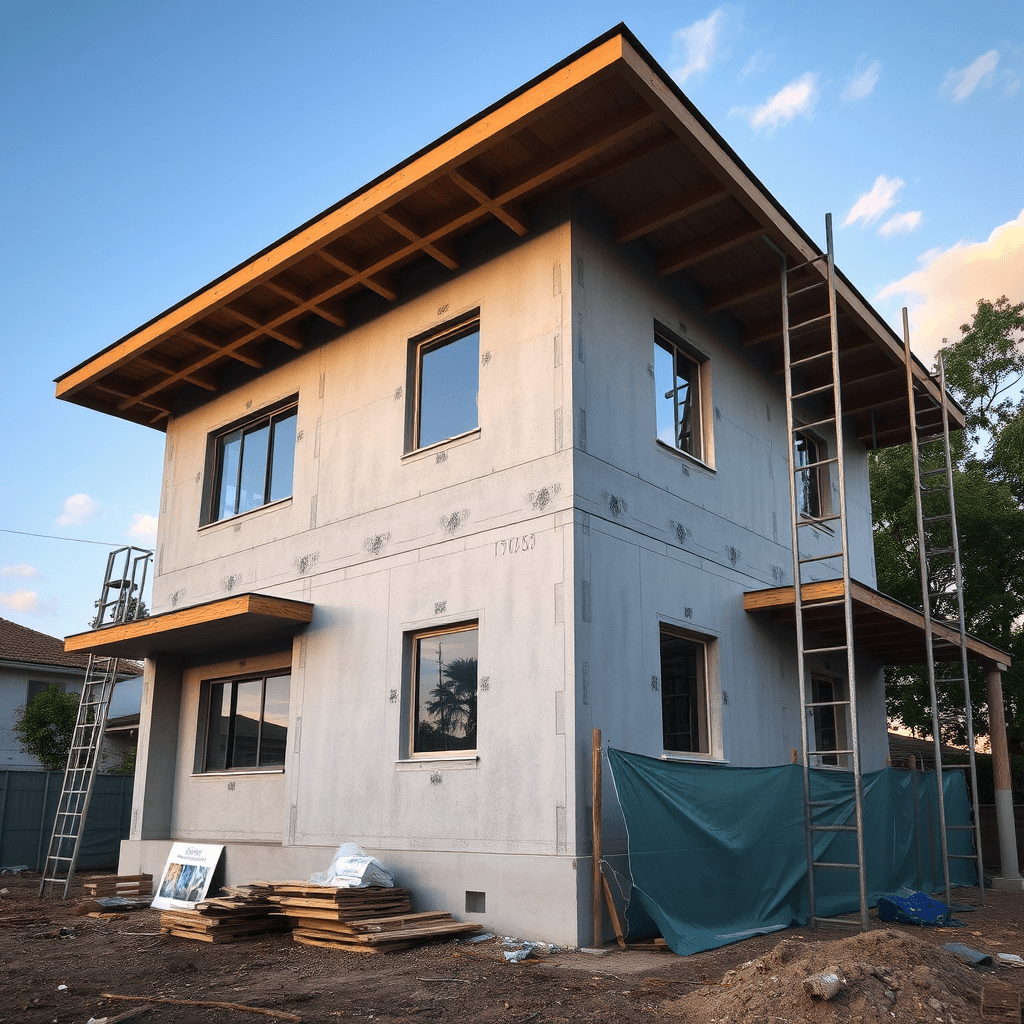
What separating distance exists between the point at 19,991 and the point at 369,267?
862cm

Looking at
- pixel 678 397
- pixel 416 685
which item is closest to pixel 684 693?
pixel 416 685

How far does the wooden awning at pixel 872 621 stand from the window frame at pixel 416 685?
399cm

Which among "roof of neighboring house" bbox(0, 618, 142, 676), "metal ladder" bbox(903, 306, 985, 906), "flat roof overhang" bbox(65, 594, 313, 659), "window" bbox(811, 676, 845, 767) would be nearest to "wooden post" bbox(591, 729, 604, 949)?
"flat roof overhang" bbox(65, 594, 313, 659)

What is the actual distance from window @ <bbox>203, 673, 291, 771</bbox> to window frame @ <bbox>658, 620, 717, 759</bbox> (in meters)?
5.26

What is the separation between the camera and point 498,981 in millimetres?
7758

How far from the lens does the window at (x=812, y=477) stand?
16.0 metres

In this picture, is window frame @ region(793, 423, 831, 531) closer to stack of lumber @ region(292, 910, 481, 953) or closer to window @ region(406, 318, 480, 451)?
window @ region(406, 318, 480, 451)

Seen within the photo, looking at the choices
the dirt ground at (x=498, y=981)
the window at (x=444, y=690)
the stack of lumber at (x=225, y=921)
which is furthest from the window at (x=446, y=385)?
the dirt ground at (x=498, y=981)

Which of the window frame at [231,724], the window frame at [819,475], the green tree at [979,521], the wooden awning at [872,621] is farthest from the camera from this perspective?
the green tree at [979,521]

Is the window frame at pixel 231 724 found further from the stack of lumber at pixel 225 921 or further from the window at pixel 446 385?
the window at pixel 446 385

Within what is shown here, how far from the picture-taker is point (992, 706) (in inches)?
659

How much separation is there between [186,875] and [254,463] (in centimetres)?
591

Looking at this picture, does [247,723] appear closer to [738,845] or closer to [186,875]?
[186,875]

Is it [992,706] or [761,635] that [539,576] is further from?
[992,706]
